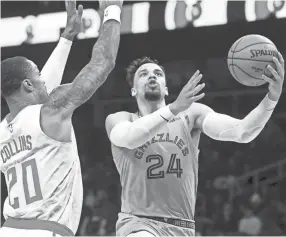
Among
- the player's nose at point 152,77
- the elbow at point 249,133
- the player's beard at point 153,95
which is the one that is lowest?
the elbow at point 249,133

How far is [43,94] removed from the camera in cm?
381

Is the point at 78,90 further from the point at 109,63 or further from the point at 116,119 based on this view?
the point at 116,119

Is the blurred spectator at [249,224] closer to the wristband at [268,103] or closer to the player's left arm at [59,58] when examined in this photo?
the wristband at [268,103]

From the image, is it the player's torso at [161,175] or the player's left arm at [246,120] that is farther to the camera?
the player's torso at [161,175]

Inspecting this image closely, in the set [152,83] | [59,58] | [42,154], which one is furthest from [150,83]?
[42,154]

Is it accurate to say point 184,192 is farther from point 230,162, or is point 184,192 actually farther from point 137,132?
point 230,162

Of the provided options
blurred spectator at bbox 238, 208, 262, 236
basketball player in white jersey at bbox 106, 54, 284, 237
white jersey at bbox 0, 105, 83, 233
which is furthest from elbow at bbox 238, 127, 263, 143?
blurred spectator at bbox 238, 208, 262, 236

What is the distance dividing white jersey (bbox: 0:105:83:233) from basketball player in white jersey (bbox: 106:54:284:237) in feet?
2.76

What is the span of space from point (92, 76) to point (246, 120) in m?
1.28

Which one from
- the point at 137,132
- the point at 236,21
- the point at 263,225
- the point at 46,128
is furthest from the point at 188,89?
the point at 263,225

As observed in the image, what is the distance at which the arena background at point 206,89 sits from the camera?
9.05 meters

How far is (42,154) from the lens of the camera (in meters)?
3.52

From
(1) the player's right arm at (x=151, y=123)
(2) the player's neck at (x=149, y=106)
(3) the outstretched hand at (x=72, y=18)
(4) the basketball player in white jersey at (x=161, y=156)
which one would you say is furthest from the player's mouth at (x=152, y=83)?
(3) the outstretched hand at (x=72, y=18)

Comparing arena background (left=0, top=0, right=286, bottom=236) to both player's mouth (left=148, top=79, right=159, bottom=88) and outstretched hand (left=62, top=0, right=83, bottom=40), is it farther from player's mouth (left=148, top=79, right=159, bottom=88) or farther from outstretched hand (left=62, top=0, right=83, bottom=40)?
outstretched hand (left=62, top=0, right=83, bottom=40)
